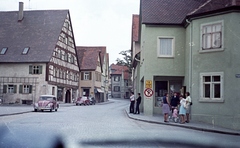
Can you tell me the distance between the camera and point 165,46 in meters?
26.5

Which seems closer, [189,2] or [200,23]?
[200,23]

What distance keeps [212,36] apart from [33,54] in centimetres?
3423

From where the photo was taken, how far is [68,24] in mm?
57469

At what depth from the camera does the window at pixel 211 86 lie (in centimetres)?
2044

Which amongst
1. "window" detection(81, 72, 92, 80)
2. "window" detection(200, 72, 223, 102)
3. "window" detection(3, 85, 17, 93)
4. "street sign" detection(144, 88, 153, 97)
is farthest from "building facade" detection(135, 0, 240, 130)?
"window" detection(81, 72, 92, 80)

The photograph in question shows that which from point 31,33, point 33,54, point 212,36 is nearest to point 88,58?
point 31,33

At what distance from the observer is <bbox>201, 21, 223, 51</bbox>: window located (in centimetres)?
2061

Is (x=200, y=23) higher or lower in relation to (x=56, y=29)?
lower

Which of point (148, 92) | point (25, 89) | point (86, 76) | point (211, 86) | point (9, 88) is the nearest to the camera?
point (211, 86)

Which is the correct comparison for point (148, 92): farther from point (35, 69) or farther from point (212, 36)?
point (35, 69)

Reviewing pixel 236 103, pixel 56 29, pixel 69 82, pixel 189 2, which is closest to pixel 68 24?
pixel 56 29

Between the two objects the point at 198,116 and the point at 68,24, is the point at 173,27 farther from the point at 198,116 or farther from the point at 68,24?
the point at 68,24

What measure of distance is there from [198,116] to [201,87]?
1675 mm

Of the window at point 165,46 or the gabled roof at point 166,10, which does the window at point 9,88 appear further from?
the window at point 165,46
